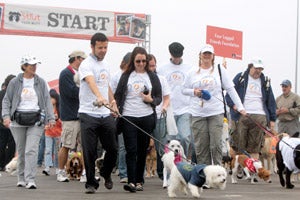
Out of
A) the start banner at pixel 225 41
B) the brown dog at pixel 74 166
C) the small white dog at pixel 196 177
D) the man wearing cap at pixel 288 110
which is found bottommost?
the brown dog at pixel 74 166

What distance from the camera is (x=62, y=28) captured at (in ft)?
89.7

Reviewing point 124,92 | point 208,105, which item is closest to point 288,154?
point 208,105

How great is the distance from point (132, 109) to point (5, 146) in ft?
24.1

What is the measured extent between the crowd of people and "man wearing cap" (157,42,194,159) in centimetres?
2

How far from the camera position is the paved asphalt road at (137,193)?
9.03 m

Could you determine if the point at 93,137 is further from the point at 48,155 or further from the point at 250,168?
the point at 48,155

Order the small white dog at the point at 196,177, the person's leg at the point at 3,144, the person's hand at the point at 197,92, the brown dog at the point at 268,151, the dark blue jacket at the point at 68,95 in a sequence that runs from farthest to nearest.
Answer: the person's leg at the point at 3,144, the brown dog at the point at 268,151, the dark blue jacket at the point at 68,95, the person's hand at the point at 197,92, the small white dog at the point at 196,177

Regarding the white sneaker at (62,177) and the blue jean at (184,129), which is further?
the white sneaker at (62,177)

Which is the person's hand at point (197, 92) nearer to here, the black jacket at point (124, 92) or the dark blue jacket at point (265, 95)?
the black jacket at point (124, 92)

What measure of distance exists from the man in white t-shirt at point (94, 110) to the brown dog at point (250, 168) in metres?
3.35

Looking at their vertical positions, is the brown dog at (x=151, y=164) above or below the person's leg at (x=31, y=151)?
below

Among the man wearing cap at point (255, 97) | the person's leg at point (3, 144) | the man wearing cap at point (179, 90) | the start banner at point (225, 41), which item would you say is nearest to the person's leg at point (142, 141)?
the man wearing cap at point (179, 90)

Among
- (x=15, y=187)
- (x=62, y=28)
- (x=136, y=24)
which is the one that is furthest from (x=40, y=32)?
(x=15, y=187)

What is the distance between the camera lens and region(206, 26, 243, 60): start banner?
23250 millimetres
